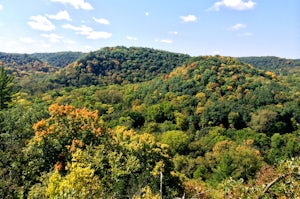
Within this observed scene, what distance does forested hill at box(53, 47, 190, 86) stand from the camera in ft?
424

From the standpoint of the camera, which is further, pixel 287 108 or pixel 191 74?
pixel 191 74

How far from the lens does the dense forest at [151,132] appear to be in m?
19.8

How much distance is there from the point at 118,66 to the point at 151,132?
7961 centimetres

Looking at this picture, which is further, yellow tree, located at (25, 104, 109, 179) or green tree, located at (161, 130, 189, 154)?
green tree, located at (161, 130, 189, 154)

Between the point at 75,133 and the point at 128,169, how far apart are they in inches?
204

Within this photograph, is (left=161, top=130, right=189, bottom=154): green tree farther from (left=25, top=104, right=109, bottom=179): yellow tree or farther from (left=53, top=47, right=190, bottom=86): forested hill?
(left=53, top=47, right=190, bottom=86): forested hill

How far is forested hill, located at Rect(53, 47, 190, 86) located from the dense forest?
47cm

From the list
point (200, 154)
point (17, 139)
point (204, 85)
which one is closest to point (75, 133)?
point (17, 139)

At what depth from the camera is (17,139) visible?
25.8 meters

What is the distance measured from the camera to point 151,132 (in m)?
70.8

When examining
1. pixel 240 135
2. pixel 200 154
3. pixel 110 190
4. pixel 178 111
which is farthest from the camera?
pixel 178 111

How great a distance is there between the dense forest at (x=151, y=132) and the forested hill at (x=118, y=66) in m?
0.47

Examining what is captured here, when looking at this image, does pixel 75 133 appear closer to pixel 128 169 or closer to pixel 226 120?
pixel 128 169

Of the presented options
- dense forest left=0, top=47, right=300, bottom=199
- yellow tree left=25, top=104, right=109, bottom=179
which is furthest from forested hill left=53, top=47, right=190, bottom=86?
yellow tree left=25, top=104, right=109, bottom=179
